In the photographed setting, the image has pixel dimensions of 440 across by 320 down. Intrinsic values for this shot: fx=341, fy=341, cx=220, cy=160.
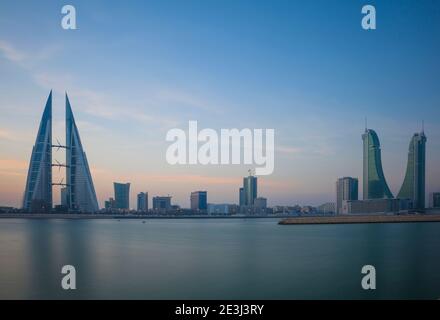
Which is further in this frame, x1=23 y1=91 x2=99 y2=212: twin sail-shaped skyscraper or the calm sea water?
x1=23 y1=91 x2=99 y2=212: twin sail-shaped skyscraper

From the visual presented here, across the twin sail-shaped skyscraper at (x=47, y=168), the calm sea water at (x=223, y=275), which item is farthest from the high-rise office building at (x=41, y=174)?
the calm sea water at (x=223, y=275)

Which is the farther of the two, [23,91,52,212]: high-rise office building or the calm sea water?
[23,91,52,212]: high-rise office building

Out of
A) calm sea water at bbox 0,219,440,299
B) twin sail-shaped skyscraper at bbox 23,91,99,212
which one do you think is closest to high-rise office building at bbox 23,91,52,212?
twin sail-shaped skyscraper at bbox 23,91,99,212

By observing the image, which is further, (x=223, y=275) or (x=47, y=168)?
(x=47, y=168)

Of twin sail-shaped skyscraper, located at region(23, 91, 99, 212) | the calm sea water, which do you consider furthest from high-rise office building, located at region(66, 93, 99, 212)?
the calm sea water

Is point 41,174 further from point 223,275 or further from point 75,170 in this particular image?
point 223,275

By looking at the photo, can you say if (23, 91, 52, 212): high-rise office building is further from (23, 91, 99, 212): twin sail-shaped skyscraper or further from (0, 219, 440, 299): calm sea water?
(0, 219, 440, 299): calm sea water

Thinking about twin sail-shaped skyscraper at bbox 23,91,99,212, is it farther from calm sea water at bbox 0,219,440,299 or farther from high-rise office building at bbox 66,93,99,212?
calm sea water at bbox 0,219,440,299

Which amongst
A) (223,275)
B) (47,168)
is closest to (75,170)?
(47,168)
